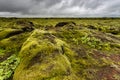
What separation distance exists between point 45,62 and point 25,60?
199cm

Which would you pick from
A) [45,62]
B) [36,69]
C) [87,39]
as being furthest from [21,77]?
[87,39]

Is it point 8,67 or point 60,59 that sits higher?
point 60,59

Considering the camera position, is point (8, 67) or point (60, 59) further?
point (8, 67)

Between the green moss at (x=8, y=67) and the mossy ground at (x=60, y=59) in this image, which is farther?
the green moss at (x=8, y=67)

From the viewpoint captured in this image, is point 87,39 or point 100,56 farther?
point 87,39

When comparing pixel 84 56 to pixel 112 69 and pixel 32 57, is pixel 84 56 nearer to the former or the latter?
pixel 112 69

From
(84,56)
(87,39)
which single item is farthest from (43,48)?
(87,39)

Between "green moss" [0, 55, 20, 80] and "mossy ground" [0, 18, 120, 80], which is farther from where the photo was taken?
"green moss" [0, 55, 20, 80]

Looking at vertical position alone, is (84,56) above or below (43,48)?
below

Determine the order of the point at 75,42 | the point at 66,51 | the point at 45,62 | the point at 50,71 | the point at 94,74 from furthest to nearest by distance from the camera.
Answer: the point at 75,42 < the point at 66,51 < the point at 94,74 < the point at 45,62 < the point at 50,71

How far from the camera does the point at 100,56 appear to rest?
18.7 meters

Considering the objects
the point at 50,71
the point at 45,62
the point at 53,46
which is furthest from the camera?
the point at 53,46

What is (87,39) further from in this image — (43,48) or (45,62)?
(45,62)

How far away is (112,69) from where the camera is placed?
15.9m
